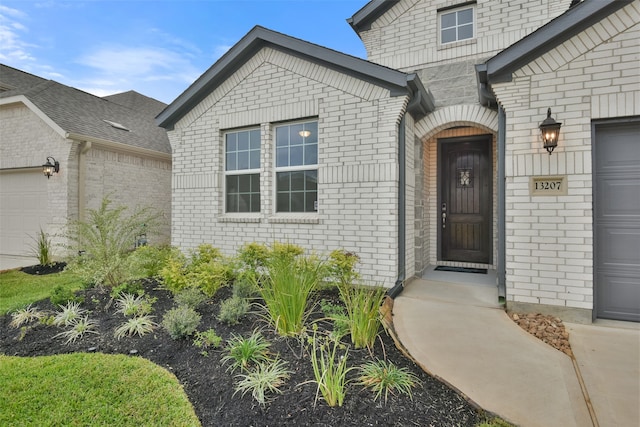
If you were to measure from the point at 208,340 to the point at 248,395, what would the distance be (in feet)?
3.01

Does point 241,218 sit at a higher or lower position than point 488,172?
lower

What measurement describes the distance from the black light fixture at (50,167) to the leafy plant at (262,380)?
8.59 metres

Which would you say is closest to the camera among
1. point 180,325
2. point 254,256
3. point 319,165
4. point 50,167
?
point 180,325

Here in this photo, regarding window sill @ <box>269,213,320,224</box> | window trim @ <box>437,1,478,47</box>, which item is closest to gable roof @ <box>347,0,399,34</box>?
window trim @ <box>437,1,478,47</box>

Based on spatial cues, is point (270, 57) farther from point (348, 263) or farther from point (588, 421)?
point (588, 421)

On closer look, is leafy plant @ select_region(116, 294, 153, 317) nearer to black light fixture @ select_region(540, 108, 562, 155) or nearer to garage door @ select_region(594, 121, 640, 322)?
black light fixture @ select_region(540, 108, 562, 155)

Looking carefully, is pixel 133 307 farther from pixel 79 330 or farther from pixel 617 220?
pixel 617 220

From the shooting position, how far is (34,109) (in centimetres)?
800

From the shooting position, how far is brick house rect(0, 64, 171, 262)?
26.1 ft

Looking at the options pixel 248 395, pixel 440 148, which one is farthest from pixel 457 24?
pixel 248 395

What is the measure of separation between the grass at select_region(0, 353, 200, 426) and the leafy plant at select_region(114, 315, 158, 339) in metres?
0.41

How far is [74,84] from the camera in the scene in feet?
34.9

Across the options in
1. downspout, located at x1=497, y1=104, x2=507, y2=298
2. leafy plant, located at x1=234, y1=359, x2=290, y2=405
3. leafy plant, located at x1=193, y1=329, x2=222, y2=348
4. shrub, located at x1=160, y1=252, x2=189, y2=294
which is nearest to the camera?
leafy plant, located at x1=234, y1=359, x2=290, y2=405

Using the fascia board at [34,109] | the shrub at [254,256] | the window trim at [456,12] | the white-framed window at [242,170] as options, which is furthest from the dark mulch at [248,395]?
the fascia board at [34,109]
